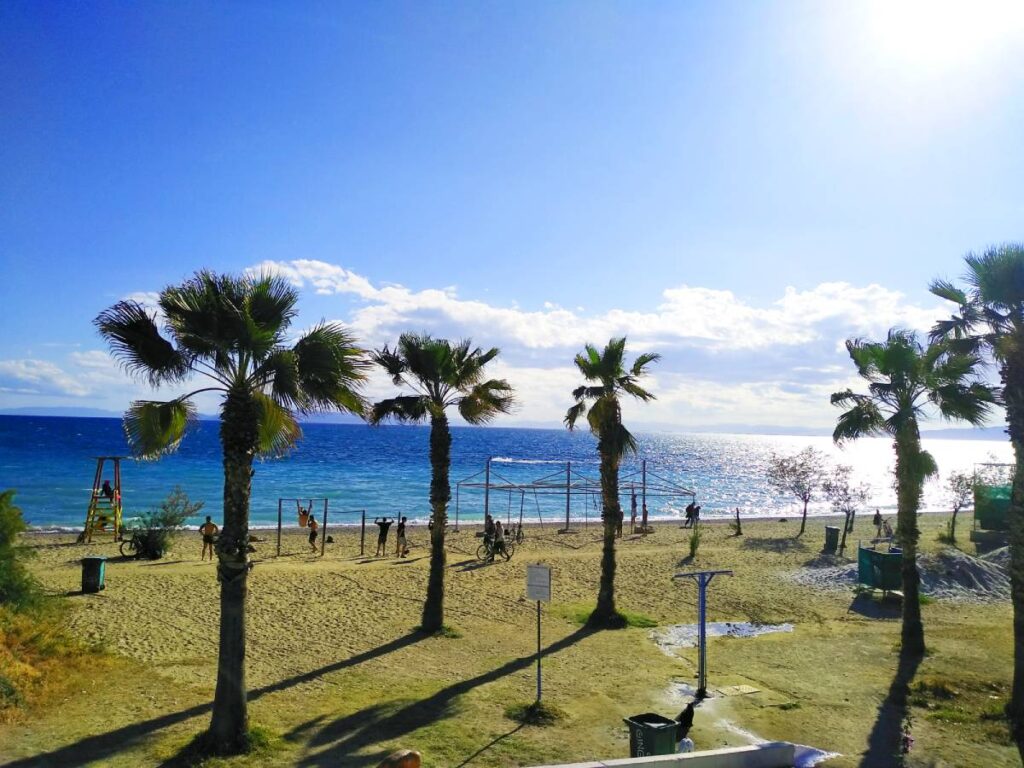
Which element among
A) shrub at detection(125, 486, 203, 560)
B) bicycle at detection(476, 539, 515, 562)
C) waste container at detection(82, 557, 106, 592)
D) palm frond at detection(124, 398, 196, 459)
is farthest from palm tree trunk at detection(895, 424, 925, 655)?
shrub at detection(125, 486, 203, 560)

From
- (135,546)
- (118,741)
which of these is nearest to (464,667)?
(118,741)

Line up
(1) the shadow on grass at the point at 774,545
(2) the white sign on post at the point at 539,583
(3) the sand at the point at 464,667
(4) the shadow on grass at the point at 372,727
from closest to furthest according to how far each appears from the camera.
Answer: (4) the shadow on grass at the point at 372,727 → (3) the sand at the point at 464,667 → (2) the white sign on post at the point at 539,583 → (1) the shadow on grass at the point at 774,545

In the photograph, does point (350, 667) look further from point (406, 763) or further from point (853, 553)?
point (853, 553)

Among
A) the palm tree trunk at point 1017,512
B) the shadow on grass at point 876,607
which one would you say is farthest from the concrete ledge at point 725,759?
the shadow on grass at point 876,607

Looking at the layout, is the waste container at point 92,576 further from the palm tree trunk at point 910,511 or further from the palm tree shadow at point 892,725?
the palm tree trunk at point 910,511

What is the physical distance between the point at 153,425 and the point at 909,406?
41.8 feet

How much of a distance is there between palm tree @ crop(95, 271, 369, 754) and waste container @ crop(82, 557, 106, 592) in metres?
10.3

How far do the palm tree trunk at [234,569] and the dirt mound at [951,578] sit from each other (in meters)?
17.9

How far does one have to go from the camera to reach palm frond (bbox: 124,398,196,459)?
28.7 ft

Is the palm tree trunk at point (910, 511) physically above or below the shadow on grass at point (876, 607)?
above

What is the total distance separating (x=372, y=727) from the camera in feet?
31.5

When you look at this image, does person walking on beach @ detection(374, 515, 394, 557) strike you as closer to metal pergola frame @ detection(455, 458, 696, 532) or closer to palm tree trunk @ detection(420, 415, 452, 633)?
metal pergola frame @ detection(455, 458, 696, 532)

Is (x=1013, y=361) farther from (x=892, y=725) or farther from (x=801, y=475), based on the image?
(x=801, y=475)

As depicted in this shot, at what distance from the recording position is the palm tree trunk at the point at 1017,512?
10.4 meters
